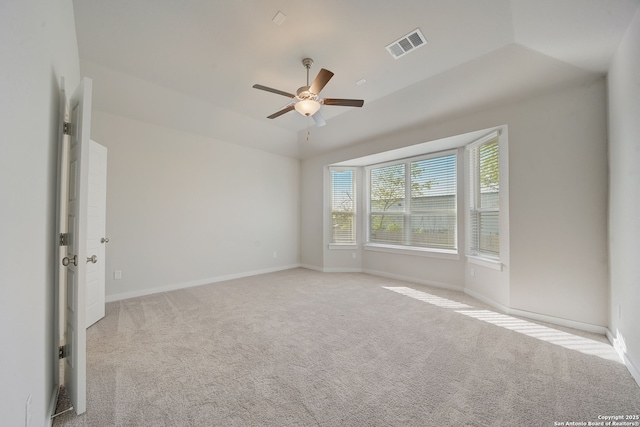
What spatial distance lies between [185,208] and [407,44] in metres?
4.19

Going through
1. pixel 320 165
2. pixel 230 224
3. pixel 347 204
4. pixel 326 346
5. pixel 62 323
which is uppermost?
pixel 320 165

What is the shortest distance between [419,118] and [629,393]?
3.61 m

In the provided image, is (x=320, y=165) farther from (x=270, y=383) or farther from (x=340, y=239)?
(x=270, y=383)

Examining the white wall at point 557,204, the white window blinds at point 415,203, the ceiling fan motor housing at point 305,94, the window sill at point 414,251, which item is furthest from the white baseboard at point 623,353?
the ceiling fan motor housing at point 305,94

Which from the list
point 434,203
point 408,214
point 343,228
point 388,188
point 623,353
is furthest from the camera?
point 343,228

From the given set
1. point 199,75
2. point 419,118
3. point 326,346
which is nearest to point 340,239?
point 419,118

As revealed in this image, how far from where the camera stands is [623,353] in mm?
2189

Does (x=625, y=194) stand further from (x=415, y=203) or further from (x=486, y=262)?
(x=415, y=203)

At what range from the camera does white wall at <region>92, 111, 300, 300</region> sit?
3.79 m

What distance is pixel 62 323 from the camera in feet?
5.91

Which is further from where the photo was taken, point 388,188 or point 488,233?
point 388,188

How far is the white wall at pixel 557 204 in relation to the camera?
2699mm

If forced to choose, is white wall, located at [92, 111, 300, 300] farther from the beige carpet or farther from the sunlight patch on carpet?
the sunlight patch on carpet

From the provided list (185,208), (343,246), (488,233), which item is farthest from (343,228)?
(185,208)
